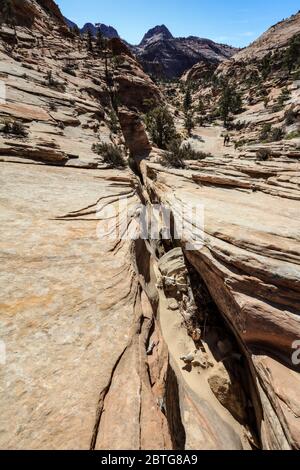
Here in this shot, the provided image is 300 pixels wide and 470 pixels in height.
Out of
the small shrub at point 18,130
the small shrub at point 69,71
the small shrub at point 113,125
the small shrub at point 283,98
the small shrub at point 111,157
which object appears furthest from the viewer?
the small shrub at point 283,98

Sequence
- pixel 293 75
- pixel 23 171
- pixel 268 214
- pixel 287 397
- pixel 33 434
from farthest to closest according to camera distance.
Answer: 1. pixel 293 75
2. pixel 23 171
3. pixel 268 214
4. pixel 287 397
5. pixel 33 434

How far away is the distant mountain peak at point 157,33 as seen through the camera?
14050cm

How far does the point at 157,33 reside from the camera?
5822 inches

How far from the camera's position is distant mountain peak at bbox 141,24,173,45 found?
14050cm

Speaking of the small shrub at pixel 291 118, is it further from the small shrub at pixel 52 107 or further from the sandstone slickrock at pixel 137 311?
the small shrub at pixel 52 107

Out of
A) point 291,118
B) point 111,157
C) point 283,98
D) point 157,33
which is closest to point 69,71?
point 111,157

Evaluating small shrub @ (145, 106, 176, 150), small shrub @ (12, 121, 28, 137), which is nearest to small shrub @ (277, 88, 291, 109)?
small shrub @ (145, 106, 176, 150)

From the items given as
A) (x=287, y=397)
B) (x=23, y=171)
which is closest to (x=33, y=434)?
(x=287, y=397)

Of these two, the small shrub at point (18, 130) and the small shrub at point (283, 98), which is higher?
the small shrub at point (283, 98)

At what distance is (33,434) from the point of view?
2402 mm

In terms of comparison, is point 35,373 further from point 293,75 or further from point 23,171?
point 293,75

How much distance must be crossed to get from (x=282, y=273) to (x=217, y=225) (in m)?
2.26

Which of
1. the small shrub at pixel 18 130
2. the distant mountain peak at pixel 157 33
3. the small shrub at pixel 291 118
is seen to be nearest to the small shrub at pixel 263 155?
the small shrub at pixel 291 118

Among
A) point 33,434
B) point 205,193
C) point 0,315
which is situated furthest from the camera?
point 205,193
